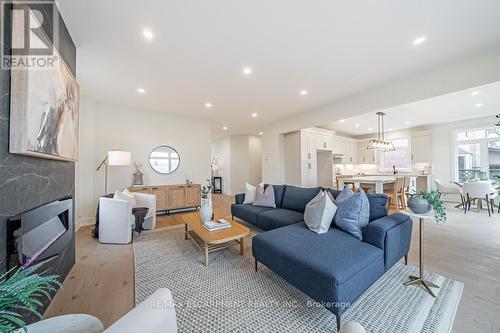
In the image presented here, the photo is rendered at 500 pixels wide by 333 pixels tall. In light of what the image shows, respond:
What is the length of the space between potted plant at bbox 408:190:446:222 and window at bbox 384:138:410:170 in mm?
6334

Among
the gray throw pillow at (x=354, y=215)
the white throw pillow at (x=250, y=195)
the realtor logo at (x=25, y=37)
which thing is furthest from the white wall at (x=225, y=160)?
the realtor logo at (x=25, y=37)

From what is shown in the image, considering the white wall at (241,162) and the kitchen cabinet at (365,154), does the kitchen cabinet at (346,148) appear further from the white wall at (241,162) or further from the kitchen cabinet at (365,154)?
the white wall at (241,162)

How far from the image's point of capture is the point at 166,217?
4.65 metres

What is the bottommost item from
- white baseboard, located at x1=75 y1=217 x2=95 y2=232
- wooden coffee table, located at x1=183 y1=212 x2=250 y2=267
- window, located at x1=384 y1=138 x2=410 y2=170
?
white baseboard, located at x1=75 y1=217 x2=95 y2=232

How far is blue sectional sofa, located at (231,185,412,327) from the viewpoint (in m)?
1.41

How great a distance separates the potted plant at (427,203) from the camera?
1.84 metres

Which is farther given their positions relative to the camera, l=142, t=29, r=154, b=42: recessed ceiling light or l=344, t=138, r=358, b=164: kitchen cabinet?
l=344, t=138, r=358, b=164: kitchen cabinet

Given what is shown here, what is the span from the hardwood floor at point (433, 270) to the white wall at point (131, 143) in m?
1.19

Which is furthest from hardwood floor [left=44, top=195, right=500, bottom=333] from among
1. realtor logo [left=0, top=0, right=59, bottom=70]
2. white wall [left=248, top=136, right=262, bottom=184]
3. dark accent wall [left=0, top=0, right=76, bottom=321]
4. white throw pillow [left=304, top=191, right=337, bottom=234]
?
white wall [left=248, top=136, right=262, bottom=184]

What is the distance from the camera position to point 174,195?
4.89m

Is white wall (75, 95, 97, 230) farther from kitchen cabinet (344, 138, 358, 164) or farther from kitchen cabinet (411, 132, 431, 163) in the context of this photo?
kitchen cabinet (411, 132, 431, 163)

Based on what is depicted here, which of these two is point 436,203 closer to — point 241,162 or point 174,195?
point 174,195

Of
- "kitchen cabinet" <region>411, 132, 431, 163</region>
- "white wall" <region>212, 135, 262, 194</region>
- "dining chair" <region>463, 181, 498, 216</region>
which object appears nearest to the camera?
"dining chair" <region>463, 181, 498, 216</region>

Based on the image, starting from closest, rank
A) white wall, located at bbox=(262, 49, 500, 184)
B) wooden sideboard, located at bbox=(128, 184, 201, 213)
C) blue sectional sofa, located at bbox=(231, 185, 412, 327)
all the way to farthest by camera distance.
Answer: blue sectional sofa, located at bbox=(231, 185, 412, 327) < white wall, located at bbox=(262, 49, 500, 184) < wooden sideboard, located at bbox=(128, 184, 201, 213)
